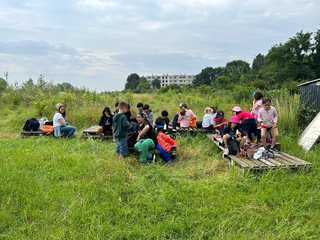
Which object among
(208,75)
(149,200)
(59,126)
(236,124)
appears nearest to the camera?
(149,200)

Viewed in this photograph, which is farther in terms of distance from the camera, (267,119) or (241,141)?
(267,119)

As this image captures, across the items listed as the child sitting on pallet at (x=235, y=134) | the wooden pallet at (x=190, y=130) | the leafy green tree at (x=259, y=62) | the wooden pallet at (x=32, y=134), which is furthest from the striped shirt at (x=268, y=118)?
the leafy green tree at (x=259, y=62)

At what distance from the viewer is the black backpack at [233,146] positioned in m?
4.74

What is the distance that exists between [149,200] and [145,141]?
1.77 metres

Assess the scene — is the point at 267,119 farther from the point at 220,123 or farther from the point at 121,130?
the point at 121,130

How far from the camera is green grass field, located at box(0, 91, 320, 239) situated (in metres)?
2.76

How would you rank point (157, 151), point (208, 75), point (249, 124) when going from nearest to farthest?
1. point (157, 151)
2. point (249, 124)
3. point (208, 75)

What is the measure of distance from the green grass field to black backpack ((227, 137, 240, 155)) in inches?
13.9

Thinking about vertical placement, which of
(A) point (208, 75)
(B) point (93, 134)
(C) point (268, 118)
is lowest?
(B) point (93, 134)

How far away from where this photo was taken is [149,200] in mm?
3342

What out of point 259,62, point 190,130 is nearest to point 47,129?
point 190,130

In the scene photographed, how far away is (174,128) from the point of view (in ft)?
23.8

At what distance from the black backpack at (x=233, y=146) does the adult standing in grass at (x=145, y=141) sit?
1.72 metres

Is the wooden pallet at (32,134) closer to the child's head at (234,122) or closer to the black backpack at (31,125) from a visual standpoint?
the black backpack at (31,125)
